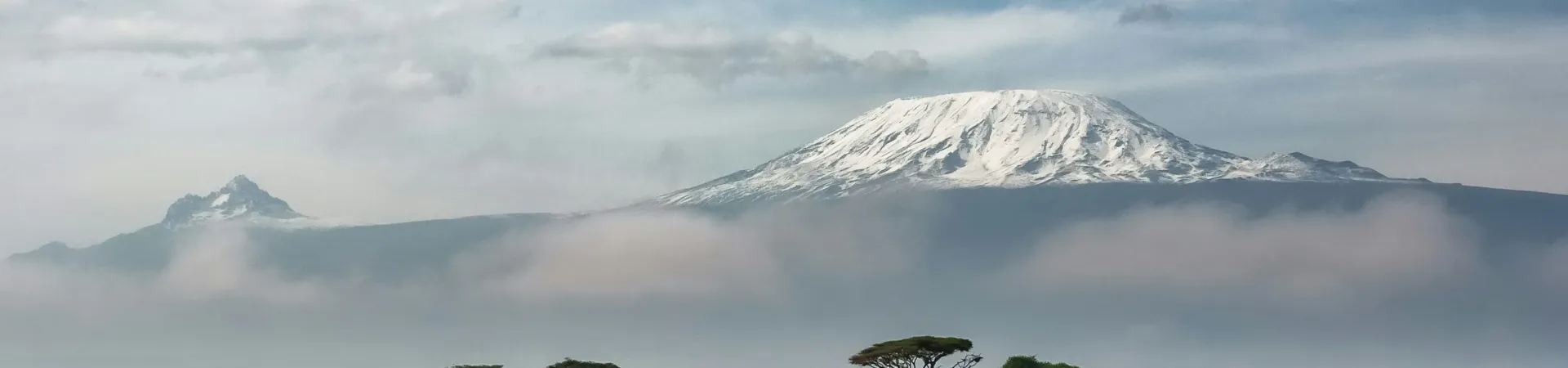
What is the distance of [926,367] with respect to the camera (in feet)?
488

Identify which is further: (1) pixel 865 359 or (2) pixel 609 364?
(2) pixel 609 364

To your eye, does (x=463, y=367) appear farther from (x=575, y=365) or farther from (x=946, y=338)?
(x=946, y=338)

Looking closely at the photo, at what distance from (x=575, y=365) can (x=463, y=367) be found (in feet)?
40.3

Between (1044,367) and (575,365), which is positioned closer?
(1044,367)

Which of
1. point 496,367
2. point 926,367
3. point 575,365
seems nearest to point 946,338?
point 926,367

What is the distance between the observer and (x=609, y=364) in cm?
17012

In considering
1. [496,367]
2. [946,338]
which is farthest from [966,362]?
[496,367]

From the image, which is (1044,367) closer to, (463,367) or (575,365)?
(575,365)

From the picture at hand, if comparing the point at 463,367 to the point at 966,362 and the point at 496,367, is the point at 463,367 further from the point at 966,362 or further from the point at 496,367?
the point at 966,362

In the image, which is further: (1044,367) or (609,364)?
(609,364)

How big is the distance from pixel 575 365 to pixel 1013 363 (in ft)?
128

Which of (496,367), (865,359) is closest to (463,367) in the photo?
(496,367)

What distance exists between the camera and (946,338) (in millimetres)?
148250

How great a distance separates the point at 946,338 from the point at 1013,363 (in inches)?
267
